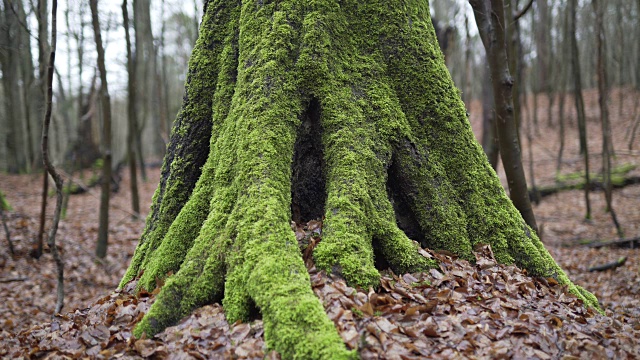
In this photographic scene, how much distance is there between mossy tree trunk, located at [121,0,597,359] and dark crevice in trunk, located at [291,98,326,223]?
0.01 meters

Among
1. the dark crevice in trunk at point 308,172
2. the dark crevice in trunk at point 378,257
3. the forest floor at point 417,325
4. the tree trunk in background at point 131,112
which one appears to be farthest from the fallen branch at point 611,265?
the tree trunk in background at point 131,112

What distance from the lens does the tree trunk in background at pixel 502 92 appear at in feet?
18.7

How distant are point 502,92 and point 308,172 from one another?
3.22 m

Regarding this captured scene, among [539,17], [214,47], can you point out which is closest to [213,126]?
[214,47]

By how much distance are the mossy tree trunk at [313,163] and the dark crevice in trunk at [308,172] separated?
10 mm

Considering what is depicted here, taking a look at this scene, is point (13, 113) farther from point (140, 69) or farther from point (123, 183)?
point (140, 69)

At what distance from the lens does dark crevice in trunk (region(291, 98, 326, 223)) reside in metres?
4.05

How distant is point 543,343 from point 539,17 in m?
27.2

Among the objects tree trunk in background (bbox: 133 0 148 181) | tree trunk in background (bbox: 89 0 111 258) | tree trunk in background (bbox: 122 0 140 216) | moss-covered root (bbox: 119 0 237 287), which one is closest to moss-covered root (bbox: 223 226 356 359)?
moss-covered root (bbox: 119 0 237 287)

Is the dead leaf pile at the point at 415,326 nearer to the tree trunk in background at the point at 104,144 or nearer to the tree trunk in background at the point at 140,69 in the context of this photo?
the tree trunk in background at the point at 104,144

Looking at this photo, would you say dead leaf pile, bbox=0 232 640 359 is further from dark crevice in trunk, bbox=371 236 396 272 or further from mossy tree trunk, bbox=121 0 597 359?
dark crevice in trunk, bbox=371 236 396 272

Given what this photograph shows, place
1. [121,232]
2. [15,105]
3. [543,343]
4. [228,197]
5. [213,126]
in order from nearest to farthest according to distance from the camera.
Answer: [543,343] < [228,197] < [213,126] < [121,232] < [15,105]

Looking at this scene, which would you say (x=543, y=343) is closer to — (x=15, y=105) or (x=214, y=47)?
(x=214, y=47)

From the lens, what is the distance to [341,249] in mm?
3361
